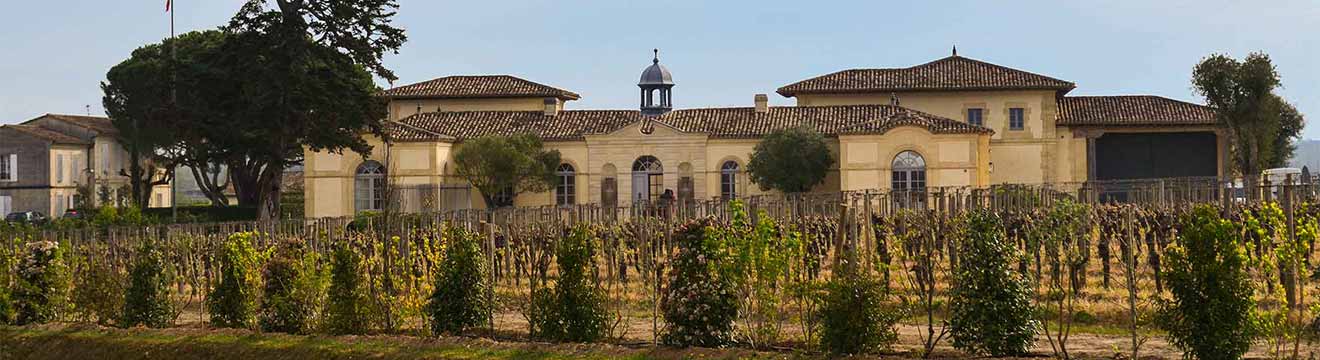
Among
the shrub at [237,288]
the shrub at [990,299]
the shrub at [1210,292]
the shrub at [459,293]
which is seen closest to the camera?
the shrub at [1210,292]

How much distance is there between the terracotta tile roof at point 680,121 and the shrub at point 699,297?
3115cm

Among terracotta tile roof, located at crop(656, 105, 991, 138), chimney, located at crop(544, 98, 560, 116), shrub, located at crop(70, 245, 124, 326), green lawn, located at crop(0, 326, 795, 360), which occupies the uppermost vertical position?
chimney, located at crop(544, 98, 560, 116)

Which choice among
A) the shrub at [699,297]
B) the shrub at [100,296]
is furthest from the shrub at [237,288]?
the shrub at [699,297]

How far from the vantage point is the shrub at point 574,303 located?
15.3m

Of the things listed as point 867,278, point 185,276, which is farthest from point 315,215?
point 867,278

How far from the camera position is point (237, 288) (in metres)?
17.5

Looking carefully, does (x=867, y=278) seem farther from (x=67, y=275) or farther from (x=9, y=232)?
(x=9, y=232)

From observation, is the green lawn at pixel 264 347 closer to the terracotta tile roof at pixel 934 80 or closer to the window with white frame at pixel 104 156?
the terracotta tile roof at pixel 934 80

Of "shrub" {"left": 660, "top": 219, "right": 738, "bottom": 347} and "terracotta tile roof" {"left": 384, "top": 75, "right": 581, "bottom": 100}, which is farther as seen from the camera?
"terracotta tile roof" {"left": 384, "top": 75, "right": 581, "bottom": 100}

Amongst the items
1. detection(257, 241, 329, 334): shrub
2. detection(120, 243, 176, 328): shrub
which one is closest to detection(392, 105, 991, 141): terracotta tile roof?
detection(120, 243, 176, 328): shrub

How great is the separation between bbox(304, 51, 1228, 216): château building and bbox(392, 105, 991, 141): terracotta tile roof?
0.21 ft

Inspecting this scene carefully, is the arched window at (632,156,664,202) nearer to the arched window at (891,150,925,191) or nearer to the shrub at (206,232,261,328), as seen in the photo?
the arched window at (891,150,925,191)

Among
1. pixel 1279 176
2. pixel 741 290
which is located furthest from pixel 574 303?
pixel 1279 176

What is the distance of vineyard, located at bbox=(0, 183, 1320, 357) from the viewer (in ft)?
44.7
